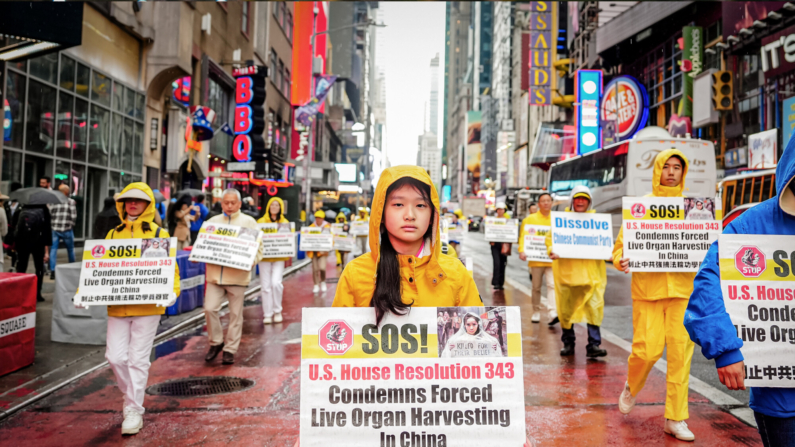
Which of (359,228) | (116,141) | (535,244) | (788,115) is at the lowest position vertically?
(535,244)

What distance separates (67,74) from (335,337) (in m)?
15.8

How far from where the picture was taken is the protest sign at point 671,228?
17.4ft

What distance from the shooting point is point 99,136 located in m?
17.5

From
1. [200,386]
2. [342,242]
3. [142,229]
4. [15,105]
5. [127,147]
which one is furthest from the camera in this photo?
[127,147]

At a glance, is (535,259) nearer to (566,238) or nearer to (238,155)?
(566,238)

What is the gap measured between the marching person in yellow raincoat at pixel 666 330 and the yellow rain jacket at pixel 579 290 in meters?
2.24

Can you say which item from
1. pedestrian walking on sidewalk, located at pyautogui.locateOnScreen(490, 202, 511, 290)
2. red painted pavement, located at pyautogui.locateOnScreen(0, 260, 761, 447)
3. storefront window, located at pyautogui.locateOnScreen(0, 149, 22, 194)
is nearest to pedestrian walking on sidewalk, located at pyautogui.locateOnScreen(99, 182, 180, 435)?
red painted pavement, located at pyautogui.locateOnScreen(0, 260, 761, 447)

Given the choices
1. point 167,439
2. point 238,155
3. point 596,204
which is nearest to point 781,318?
point 167,439

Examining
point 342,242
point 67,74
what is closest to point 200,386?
point 342,242

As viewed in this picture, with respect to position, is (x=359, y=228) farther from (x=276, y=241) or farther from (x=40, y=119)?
(x=276, y=241)

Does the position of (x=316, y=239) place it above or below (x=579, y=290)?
above

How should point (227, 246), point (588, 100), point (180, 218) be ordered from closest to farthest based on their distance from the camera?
point (227, 246)
point (180, 218)
point (588, 100)

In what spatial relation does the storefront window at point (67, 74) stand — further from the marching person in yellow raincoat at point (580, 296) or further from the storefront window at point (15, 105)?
the marching person in yellow raincoat at point (580, 296)

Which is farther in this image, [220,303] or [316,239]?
[316,239]
